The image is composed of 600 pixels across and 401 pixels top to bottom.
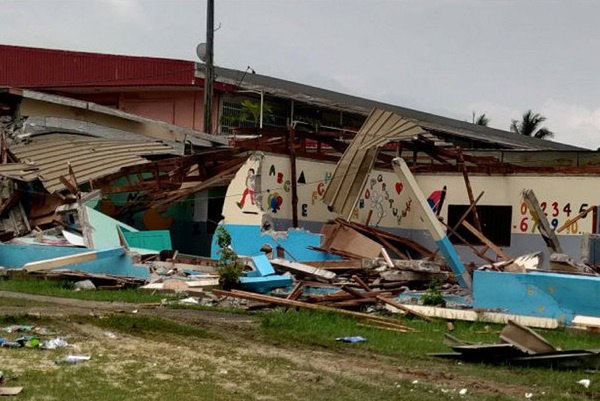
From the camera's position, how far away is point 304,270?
18.2m

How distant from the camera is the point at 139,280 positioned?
18.7m

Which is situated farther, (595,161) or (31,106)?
(595,161)

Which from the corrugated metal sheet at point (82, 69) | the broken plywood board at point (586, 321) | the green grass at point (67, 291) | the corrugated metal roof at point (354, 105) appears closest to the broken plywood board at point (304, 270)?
the green grass at point (67, 291)

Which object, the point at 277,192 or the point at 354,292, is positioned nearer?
the point at 354,292

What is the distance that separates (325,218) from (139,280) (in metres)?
7.12

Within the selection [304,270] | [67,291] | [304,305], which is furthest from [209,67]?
[304,305]

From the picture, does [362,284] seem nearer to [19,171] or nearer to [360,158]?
[360,158]

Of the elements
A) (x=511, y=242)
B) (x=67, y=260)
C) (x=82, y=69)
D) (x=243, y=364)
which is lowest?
(x=243, y=364)

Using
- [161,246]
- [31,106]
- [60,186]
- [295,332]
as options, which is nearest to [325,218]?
[161,246]

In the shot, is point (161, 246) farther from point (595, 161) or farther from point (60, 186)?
point (595, 161)

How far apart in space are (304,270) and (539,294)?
5389mm

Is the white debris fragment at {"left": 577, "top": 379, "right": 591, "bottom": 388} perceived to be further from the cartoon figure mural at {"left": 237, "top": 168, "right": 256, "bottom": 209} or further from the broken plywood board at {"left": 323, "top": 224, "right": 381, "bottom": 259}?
the cartoon figure mural at {"left": 237, "top": 168, "right": 256, "bottom": 209}

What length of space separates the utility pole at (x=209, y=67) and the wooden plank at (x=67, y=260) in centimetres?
1032

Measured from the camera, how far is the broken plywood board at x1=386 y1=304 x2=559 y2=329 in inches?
551
